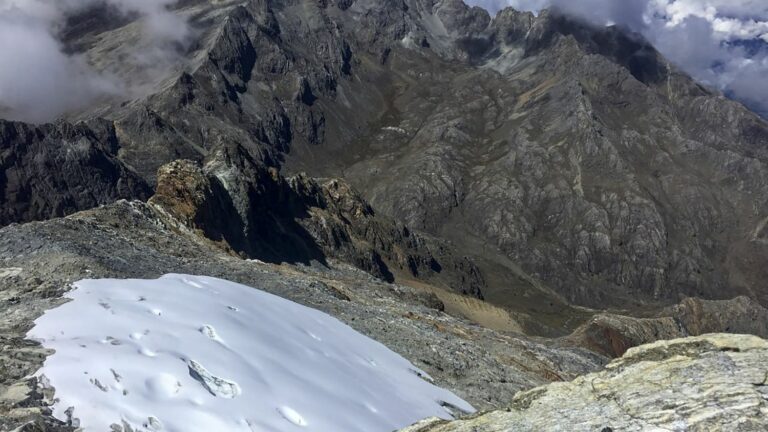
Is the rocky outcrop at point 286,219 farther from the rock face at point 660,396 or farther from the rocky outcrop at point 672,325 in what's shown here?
the rock face at point 660,396

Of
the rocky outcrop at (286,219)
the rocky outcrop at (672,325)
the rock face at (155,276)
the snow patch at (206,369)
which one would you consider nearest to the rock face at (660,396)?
the snow patch at (206,369)

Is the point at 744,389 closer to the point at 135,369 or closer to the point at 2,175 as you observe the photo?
the point at 135,369

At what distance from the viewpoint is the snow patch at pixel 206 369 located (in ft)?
51.8

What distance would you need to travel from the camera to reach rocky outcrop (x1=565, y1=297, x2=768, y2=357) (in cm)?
9369

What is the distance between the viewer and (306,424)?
17.5m

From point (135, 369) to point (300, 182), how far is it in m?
106

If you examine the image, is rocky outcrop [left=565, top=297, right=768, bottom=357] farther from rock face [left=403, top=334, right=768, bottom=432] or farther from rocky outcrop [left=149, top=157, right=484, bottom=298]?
rock face [left=403, top=334, right=768, bottom=432]

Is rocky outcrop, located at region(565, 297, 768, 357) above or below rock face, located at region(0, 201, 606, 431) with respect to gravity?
above

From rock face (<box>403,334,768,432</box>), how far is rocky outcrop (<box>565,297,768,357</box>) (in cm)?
6740

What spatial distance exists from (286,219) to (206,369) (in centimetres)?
8641

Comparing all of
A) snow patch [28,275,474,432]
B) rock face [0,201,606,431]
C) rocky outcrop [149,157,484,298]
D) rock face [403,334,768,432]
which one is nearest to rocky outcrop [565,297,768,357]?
rock face [0,201,606,431]

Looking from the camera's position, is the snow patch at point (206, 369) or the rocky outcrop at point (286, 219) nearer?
the snow patch at point (206, 369)

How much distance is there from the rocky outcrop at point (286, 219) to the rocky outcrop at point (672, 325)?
39297 mm

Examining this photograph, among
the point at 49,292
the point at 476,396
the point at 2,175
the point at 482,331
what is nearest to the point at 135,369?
the point at 49,292
